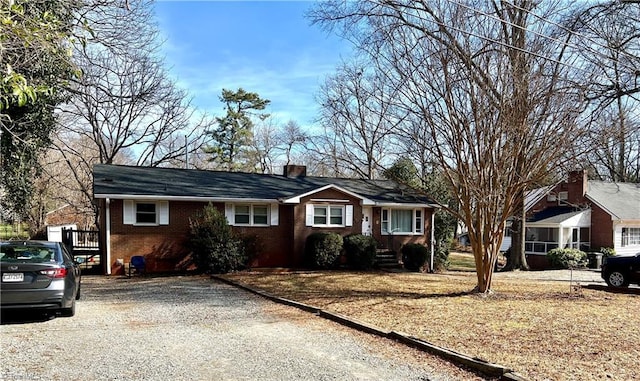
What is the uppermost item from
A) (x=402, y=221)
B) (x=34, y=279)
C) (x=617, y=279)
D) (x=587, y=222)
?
(x=402, y=221)

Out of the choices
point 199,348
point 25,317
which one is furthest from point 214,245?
point 199,348

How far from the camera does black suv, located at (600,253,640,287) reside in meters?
15.1

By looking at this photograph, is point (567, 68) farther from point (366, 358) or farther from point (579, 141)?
point (366, 358)

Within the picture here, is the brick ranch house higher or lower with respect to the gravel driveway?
higher

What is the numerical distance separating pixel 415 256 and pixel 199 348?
1637cm

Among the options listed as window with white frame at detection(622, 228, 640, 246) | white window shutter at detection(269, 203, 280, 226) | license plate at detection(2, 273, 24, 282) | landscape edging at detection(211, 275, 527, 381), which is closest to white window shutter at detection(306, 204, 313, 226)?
white window shutter at detection(269, 203, 280, 226)

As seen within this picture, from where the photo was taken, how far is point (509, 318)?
937 cm

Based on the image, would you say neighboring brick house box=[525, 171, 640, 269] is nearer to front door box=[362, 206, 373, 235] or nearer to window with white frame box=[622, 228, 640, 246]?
window with white frame box=[622, 228, 640, 246]

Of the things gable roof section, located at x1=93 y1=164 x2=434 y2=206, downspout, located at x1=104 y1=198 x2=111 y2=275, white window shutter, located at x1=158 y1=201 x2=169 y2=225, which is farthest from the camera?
white window shutter, located at x1=158 y1=201 x2=169 y2=225

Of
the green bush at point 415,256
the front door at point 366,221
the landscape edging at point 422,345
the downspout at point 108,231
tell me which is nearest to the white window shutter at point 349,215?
the front door at point 366,221

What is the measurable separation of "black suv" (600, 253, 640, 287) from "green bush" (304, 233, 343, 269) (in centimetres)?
959

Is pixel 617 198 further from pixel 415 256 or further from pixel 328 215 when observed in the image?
pixel 328 215

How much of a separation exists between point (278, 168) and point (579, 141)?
40002 millimetres

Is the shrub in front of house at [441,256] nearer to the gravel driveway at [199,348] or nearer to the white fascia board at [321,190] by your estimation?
the white fascia board at [321,190]
